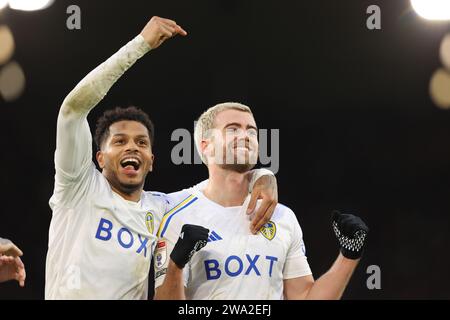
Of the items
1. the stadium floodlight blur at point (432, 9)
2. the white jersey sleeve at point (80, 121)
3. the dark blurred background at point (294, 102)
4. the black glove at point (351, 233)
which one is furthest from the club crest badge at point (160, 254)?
the stadium floodlight blur at point (432, 9)

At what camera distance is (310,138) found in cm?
530

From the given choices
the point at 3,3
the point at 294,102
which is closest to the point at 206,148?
the point at 294,102

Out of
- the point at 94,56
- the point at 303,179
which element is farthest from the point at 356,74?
the point at 94,56

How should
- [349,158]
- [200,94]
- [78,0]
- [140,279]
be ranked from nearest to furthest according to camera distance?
[140,279] → [78,0] → [200,94] → [349,158]

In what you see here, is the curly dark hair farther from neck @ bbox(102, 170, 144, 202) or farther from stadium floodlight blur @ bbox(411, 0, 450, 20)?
stadium floodlight blur @ bbox(411, 0, 450, 20)

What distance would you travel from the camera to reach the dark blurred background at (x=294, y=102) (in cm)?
485

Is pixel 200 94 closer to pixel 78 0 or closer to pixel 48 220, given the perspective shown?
pixel 78 0

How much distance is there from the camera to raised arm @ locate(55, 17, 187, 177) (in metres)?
2.67

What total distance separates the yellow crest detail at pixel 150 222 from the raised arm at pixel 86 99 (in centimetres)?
40

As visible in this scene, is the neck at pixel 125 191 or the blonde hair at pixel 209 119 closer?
the neck at pixel 125 191

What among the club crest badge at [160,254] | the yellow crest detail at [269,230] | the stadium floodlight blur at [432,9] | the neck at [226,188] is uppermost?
the stadium floodlight blur at [432,9]

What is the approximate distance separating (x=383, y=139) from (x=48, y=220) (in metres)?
2.92

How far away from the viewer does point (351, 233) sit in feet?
9.21

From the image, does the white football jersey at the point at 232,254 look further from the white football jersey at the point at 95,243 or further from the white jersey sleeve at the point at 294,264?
the white football jersey at the point at 95,243
